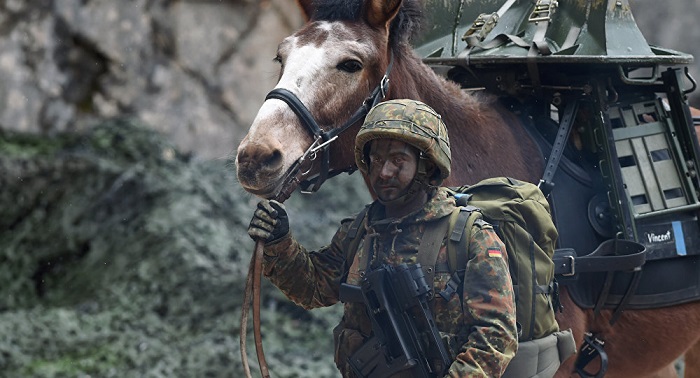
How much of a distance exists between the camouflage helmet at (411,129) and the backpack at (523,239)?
18cm

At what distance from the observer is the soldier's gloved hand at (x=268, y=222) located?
3.14 m

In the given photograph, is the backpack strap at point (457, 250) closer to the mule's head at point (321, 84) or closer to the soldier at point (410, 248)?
the soldier at point (410, 248)

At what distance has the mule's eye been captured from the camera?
3492mm

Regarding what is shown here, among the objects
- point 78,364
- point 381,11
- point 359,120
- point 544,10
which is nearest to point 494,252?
point 359,120

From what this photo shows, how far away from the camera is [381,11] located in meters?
3.60

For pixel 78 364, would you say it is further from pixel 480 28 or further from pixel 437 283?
pixel 437 283

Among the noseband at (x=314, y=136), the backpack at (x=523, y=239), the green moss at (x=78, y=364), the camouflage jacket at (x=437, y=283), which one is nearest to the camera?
the camouflage jacket at (x=437, y=283)

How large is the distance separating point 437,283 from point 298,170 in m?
0.69

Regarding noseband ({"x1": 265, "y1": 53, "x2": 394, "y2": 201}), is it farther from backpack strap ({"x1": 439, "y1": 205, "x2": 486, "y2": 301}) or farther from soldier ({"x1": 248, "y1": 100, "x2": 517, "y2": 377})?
backpack strap ({"x1": 439, "y1": 205, "x2": 486, "y2": 301})

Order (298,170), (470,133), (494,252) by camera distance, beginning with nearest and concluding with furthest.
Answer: (494,252) < (298,170) < (470,133)

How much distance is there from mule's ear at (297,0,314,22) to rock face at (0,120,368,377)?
134 inches

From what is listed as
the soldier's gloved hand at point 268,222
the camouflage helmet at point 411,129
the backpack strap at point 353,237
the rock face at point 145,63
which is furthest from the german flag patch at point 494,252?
the rock face at point 145,63

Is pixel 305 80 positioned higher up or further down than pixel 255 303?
higher up

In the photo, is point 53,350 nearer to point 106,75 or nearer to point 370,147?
point 106,75
